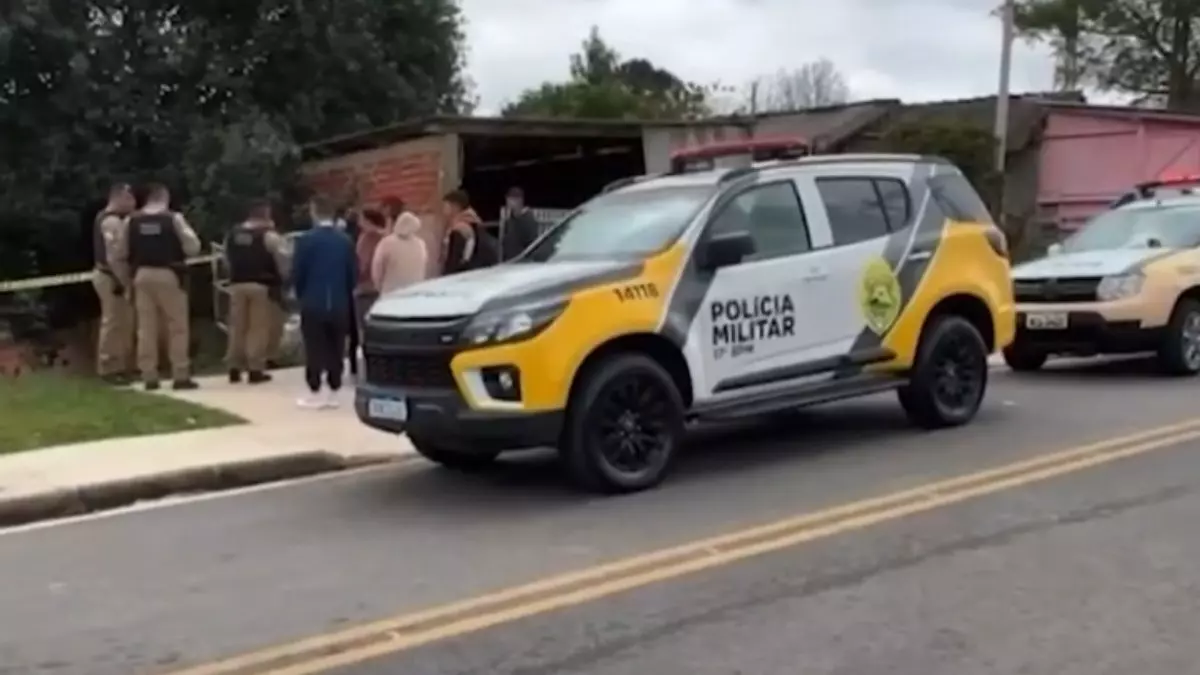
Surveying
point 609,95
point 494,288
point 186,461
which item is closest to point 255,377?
point 186,461

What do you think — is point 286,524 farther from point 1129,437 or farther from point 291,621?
point 1129,437

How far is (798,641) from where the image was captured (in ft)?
19.7

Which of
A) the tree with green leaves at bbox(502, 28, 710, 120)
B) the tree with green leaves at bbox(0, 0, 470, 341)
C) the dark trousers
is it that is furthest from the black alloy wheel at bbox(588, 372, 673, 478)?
the tree with green leaves at bbox(502, 28, 710, 120)

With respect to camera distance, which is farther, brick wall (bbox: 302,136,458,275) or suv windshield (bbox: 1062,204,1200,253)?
brick wall (bbox: 302,136,458,275)

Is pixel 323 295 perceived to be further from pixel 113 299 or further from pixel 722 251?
pixel 722 251

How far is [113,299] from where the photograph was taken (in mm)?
14148

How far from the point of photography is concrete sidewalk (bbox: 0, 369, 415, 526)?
9.34m

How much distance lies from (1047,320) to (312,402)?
20.5 ft

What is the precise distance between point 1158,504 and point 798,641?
10.4 ft

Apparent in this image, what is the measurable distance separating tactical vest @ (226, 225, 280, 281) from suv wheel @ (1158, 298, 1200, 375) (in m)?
7.73

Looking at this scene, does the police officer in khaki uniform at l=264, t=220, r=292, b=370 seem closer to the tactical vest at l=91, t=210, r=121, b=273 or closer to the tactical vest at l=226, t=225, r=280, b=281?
the tactical vest at l=226, t=225, r=280, b=281

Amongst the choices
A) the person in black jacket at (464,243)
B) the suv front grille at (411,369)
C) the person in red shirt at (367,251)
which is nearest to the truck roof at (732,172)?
the suv front grille at (411,369)

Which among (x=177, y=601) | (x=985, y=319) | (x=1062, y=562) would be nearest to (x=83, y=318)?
(x=985, y=319)

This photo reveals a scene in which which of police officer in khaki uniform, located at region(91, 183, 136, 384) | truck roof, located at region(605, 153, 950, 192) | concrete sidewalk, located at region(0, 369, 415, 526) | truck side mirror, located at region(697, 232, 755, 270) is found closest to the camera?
concrete sidewalk, located at region(0, 369, 415, 526)
